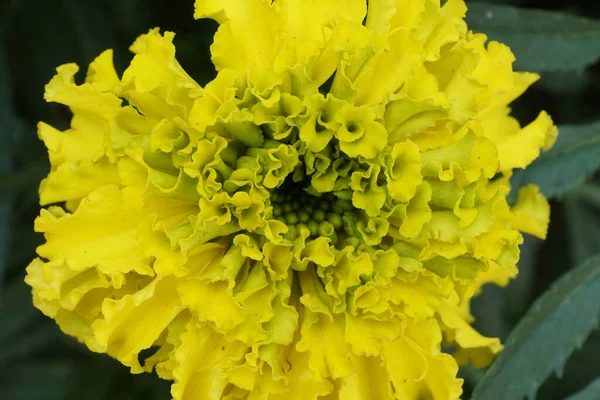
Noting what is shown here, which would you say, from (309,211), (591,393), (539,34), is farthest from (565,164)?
(309,211)

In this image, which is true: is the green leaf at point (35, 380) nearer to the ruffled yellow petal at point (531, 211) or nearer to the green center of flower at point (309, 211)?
the green center of flower at point (309, 211)

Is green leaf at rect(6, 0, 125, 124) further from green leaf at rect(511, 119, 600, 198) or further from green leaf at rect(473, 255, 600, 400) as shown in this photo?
green leaf at rect(473, 255, 600, 400)

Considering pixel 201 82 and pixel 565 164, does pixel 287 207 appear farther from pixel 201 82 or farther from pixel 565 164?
pixel 565 164

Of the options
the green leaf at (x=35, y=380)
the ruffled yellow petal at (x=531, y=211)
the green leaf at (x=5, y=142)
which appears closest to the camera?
the ruffled yellow petal at (x=531, y=211)

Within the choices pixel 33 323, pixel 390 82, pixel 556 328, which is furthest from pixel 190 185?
pixel 33 323

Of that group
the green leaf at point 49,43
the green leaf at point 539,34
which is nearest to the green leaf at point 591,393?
the green leaf at point 539,34

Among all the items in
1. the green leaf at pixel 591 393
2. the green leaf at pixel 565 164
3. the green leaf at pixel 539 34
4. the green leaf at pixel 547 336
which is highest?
the green leaf at pixel 539 34

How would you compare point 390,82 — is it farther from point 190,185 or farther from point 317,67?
point 190,185

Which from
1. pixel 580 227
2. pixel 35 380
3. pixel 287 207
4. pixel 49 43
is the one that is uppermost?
pixel 287 207
